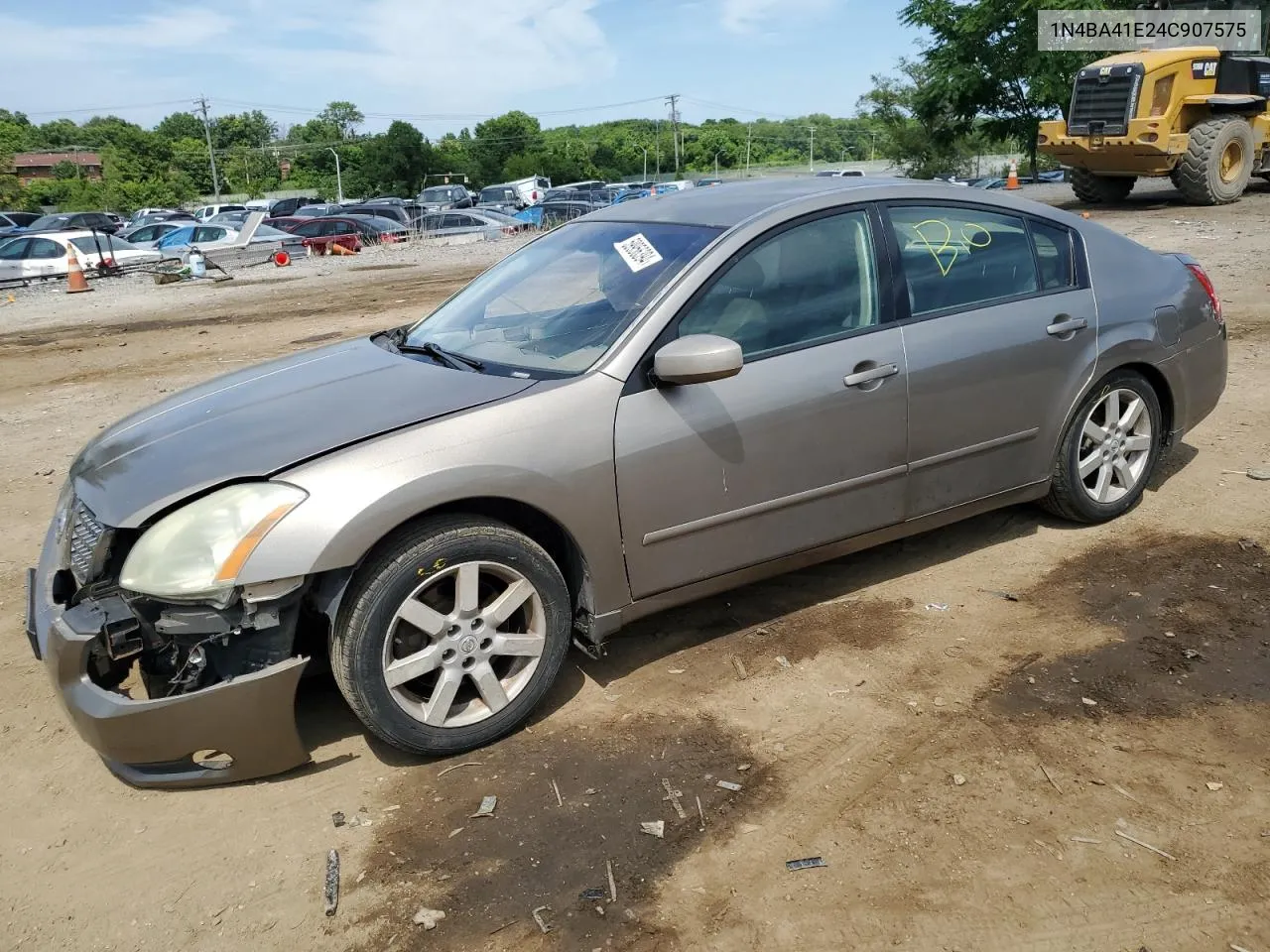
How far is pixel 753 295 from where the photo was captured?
3.81 m

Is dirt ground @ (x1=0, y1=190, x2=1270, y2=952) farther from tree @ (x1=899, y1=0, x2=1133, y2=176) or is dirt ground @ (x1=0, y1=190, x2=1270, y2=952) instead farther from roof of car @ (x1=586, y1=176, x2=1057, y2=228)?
tree @ (x1=899, y1=0, x2=1133, y2=176)

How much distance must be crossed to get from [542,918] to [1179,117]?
19374 millimetres

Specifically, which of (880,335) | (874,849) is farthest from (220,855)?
(880,335)

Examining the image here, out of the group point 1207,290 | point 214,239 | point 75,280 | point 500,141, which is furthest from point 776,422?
point 500,141

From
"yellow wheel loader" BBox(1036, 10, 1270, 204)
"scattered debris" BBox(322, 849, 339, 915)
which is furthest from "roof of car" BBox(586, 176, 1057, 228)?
"yellow wheel loader" BBox(1036, 10, 1270, 204)

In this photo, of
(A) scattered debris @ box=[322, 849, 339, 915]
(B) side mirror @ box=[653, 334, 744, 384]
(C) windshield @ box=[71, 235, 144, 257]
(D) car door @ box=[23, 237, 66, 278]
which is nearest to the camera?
(A) scattered debris @ box=[322, 849, 339, 915]

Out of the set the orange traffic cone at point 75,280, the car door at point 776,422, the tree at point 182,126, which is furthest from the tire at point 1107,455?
the tree at point 182,126

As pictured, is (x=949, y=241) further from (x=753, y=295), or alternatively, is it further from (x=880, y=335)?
(x=753, y=295)

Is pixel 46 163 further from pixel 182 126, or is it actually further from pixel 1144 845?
pixel 1144 845

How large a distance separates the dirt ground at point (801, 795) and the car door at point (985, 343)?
553 mm

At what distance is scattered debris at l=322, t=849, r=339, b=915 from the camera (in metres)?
2.73

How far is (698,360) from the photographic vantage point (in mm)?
3398

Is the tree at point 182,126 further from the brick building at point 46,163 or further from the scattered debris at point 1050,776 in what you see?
the scattered debris at point 1050,776

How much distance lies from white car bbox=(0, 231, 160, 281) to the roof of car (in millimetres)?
18904
